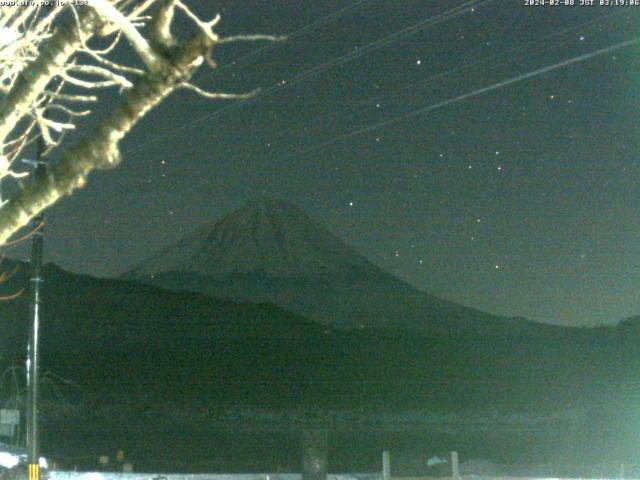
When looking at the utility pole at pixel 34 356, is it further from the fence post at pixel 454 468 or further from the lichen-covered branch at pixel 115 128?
the lichen-covered branch at pixel 115 128

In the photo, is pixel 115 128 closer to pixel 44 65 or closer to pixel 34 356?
pixel 44 65

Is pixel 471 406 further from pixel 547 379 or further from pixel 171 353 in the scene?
pixel 171 353

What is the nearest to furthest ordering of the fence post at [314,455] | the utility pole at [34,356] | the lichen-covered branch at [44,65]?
1. the lichen-covered branch at [44,65]
2. the utility pole at [34,356]
3. the fence post at [314,455]

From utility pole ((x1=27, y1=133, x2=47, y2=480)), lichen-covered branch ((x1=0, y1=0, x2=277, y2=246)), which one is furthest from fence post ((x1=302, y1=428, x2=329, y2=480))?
lichen-covered branch ((x1=0, y1=0, x2=277, y2=246))

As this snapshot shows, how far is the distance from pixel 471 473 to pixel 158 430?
3477 cm

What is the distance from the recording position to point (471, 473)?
24031 millimetres

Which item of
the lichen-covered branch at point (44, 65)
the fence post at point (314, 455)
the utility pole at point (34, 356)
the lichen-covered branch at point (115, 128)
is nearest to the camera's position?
the lichen-covered branch at point (115, 128)

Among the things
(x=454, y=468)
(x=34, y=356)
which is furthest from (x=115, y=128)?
(x=454, y=468)

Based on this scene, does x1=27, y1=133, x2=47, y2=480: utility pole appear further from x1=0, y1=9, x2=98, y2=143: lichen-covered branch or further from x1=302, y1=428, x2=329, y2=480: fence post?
x1=0, y1=9, x2=98, y2=143: lichen-covered branch

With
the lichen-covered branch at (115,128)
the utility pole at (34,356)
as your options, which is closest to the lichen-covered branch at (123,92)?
the lichen-covered branch at (115,128)

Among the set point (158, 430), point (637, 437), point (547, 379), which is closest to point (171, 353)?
point (547, 379)

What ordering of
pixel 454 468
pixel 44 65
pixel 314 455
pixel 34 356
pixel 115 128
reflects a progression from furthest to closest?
pixel 454 468 < pixel 314 455 < pixel 34 356 < pixel 44 65 < pixel 115 128

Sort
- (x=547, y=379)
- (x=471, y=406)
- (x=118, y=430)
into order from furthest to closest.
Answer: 1. (x=547, y=379)
2. (x=471, y=406)
3. (x=118, y=430)

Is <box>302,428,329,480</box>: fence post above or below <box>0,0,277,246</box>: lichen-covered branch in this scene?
below
